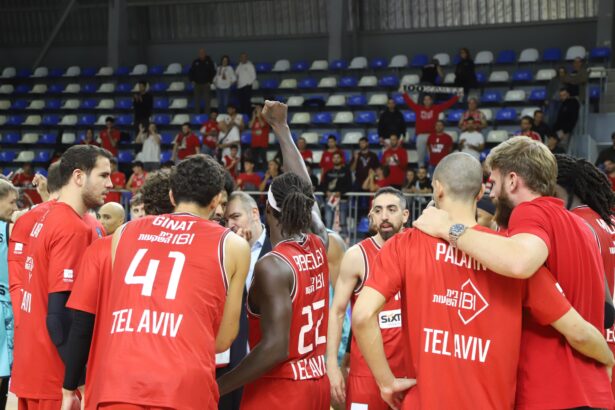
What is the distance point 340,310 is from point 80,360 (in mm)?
1503

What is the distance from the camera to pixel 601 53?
733 inches

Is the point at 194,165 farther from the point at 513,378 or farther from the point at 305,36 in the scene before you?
the point at 305,36

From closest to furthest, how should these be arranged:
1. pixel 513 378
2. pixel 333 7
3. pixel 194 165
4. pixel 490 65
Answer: pixel 513 378 < pixel 194 165 < pixel 490 65 < pixel 333 7

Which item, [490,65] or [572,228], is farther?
[490,65]

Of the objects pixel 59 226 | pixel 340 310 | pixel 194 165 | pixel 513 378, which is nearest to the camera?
pixel 513 378

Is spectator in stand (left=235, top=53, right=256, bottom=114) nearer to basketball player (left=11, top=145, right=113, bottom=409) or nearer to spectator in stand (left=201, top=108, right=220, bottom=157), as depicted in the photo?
spectator in stand (left=201, top=108, right=220, bottom=157)

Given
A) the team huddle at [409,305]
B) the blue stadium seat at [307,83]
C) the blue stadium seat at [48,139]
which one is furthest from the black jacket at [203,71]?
the team huddle at [409,305]

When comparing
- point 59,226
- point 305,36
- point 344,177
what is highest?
point 305,36

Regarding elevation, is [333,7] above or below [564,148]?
above

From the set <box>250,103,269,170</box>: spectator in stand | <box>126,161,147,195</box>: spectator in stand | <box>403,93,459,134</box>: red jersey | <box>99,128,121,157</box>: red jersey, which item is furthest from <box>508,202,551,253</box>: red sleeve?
<box>99,128,121,157</box>: red jersey

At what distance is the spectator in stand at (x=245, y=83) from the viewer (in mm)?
20109

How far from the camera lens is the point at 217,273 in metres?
3.62

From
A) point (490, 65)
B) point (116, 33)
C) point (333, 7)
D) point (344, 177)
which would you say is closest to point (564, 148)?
point (344, 177)

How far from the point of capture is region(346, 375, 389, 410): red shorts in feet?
15.2
